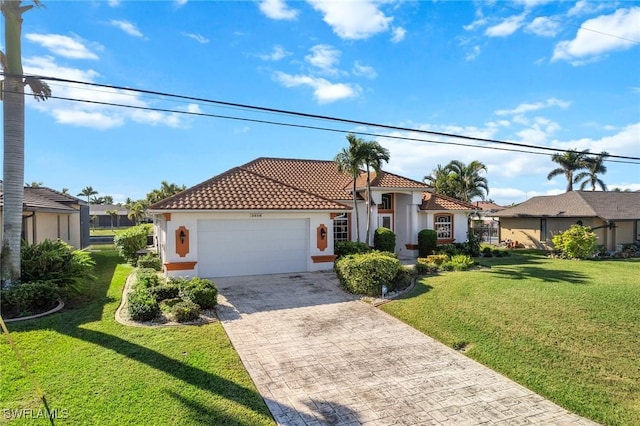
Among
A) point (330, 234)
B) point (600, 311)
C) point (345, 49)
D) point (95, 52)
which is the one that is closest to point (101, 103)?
point (95, 52)

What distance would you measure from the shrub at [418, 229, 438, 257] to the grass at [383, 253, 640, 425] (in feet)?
22.2

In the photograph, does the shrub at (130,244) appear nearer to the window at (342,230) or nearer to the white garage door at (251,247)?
the white garage door at (251,247)

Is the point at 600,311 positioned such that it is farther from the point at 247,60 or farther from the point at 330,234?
the point at 247,60

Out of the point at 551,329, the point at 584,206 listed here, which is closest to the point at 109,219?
the point at 584,206

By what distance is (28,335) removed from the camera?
27.2ft

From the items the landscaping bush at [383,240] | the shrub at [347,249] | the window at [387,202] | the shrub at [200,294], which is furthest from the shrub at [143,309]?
the window at [387,202]

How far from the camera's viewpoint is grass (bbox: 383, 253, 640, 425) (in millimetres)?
6797

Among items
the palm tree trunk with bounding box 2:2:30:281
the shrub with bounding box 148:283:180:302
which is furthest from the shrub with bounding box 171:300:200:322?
the palm tree trunk with bounding box 2:2:30:281

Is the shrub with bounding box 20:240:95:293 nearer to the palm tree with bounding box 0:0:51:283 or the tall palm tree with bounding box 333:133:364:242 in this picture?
the palm tree with bounding box 0:0:51:283

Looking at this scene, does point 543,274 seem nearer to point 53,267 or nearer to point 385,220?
point 385,220

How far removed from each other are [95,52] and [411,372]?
414 inches

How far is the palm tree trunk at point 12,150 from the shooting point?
402 inches

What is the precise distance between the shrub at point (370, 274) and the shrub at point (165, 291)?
5.86 m

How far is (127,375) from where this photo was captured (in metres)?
6.60
